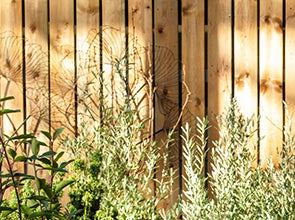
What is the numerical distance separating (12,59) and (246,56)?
1.63 metres

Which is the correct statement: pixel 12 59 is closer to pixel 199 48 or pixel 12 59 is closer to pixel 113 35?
pixel 113 35

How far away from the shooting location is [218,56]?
445 centimetres

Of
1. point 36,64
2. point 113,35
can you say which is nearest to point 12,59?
point 36,64

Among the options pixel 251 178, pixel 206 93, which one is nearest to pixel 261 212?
pixel 251 178

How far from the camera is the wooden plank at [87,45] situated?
4.52 m

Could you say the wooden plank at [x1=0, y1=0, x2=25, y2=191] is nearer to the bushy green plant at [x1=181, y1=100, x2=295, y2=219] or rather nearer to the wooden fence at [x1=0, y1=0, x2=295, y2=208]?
the wooden fence at [x1=0, y1=0, x2=295, y2=208]

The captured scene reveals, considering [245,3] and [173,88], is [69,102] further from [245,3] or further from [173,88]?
[245,3]

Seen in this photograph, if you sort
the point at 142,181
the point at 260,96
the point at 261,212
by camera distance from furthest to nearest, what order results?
the point at 260,96, the point at 142,181, the point at 261,212

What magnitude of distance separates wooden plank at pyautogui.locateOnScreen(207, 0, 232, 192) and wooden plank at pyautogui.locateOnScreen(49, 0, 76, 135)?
942 mm

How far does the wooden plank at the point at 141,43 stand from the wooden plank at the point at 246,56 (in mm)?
585

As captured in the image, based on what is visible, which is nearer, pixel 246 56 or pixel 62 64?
pixel 246 56

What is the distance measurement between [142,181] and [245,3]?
9.30ft

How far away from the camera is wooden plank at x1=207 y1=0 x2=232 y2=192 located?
4426 mm

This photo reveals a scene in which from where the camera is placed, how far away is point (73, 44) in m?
4.55
